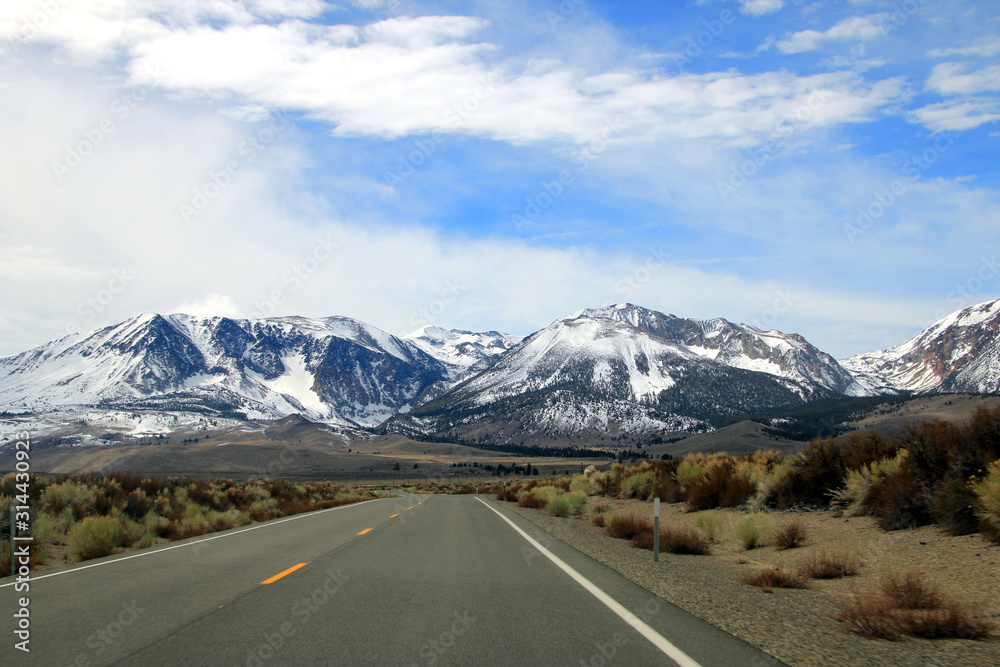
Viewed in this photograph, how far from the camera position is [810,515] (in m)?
16.4

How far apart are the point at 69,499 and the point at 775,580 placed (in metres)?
18.6

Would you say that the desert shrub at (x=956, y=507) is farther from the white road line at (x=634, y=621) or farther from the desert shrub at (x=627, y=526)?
the white road line at (x=634, y=621)

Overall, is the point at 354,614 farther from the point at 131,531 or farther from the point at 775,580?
the point at 131,531

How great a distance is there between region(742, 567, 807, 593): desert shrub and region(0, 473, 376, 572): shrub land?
1190 centimetres

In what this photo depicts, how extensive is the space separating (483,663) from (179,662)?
248cm

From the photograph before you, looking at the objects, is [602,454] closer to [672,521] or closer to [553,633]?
[672,521]

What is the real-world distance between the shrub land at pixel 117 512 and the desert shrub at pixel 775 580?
11.9 m

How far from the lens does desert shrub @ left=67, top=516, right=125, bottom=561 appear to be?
13.9 meters

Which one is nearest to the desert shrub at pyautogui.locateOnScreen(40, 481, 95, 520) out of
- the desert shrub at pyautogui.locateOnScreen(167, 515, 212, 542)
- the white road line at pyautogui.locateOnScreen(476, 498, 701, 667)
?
the desert shrub at pyautogui.locateOnScreen(167, 515, 212, 542)

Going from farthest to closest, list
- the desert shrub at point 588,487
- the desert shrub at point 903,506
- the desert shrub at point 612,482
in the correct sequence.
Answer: the desert shrub at point 588,487 → the desert shrub at point 612,482 → the desert shrub at point 903,506

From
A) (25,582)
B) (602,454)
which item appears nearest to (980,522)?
(25,582)

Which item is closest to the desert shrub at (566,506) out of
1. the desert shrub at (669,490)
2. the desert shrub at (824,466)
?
the desert shrub at (669,490)

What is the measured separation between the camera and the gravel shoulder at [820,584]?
6.29 meters

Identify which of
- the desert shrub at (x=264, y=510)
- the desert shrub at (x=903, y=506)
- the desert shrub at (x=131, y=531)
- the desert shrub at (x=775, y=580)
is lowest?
the desert shrub at (x=264, y=510)
